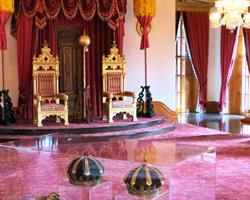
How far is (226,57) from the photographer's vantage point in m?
11.8

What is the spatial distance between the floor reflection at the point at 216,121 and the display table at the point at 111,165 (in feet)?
16.6

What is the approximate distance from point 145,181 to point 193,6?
9550 mm

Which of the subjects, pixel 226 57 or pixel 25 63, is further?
pixel 226 57

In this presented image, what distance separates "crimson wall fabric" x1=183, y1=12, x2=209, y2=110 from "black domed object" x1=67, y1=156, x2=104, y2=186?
359 inches

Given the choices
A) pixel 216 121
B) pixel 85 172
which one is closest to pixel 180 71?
pixel 216 121

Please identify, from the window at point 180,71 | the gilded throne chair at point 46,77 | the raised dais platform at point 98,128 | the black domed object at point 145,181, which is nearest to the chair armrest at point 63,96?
the gilded throne chair at point 46,77

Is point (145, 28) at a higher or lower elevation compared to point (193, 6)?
lower

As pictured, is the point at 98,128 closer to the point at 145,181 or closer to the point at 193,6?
the point at 145,181

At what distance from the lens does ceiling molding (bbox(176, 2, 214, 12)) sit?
1177 centimetres

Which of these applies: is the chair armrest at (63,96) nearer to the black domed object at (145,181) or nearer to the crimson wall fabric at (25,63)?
the crimson wall fabric at (25,63)

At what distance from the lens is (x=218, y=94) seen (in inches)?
490

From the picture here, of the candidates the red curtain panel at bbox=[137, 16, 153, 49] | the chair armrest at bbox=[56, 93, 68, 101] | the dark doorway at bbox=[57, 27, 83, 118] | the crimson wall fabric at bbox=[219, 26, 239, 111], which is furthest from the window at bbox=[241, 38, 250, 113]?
the chair armrest at bbox=[56, 93, 68, 101]

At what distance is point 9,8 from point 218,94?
22.9 feet

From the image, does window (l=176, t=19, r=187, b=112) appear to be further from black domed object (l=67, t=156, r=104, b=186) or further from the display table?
black domed object (l=67, t=156, r=104, b=186)
